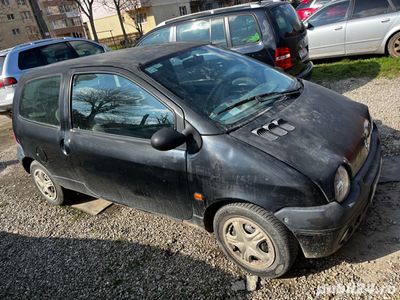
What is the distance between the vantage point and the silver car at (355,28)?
286 inches

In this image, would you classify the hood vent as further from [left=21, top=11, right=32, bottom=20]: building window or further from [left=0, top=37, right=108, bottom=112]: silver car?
[left=21, top=11, right=32, bottom=20]: building window

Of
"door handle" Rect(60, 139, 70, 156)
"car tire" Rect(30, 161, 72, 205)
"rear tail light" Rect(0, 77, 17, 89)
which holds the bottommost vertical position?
"car tire" Rect(30, 161, 72, 205)

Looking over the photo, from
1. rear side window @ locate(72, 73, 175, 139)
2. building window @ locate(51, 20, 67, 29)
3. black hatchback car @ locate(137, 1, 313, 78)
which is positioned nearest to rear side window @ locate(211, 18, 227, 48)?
black hatchback car @ locate(137, 1, 313, 78)

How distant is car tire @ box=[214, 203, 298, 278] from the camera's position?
2400 millimetres

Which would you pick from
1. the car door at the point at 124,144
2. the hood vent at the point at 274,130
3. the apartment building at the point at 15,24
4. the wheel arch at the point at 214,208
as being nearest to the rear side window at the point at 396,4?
the hood vent at the point at 274,130

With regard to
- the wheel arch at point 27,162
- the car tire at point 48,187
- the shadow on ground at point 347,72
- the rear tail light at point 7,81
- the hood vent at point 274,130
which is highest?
the hood vent at point 274,130

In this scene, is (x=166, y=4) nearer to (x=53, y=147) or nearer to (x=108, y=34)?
(x=108, y=34)

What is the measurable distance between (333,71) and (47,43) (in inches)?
272

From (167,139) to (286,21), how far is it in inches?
175

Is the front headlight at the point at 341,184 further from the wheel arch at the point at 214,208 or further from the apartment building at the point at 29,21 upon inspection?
the apartment building at the point at 29,21

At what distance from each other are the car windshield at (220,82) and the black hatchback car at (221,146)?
0.01 meters

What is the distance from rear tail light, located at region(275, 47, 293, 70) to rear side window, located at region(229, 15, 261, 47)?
0.43m

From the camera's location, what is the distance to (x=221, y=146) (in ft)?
8.11

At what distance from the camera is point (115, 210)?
13.3ft
